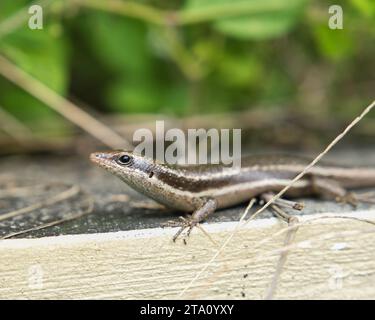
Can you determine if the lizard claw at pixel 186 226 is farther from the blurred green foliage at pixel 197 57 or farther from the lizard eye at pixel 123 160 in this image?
the blurred green foliage at pixel 197 57

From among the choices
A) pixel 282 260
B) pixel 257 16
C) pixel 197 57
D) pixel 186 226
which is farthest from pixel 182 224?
pixel 197 57

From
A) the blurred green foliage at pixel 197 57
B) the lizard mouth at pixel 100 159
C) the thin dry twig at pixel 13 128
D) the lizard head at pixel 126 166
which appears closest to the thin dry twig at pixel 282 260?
the lizard head at pixel 126 166

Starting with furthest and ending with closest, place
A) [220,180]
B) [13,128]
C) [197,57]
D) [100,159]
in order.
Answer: [197,57] < [13,128] < [220,180] < [100,159]

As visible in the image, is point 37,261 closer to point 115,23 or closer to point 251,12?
point 251,12

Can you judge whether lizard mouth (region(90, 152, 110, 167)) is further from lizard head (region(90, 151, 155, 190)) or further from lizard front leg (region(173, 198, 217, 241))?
lizard front leg (region(173, 198, 217, 241))

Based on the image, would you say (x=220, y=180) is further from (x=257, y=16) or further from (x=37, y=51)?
(x=37, y=51)

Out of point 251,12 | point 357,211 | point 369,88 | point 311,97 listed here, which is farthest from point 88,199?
point 369,88

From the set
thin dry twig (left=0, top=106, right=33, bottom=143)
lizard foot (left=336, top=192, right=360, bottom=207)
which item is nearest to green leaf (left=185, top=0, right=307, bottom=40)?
lizard foot (left=336, top=192, right=360, bottom=207)

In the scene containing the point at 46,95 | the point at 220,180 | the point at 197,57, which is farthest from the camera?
the point at 197,57
